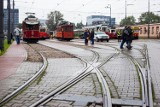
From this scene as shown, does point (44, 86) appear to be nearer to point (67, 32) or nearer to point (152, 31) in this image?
point (67, 32)

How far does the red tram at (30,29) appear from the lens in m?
39.8

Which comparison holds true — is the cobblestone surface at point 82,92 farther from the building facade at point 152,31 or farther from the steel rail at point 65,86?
the building facade at point 152,31

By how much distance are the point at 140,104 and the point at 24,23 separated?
3507 centimetres

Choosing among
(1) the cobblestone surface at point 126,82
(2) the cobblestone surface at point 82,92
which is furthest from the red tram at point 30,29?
(2) the cobblestone surface at point 82,92

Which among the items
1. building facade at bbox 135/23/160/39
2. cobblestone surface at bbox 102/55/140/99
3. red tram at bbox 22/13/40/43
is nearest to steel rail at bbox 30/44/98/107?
cobblestone surface at bbox 102/55/140/99

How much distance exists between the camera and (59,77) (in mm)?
9359

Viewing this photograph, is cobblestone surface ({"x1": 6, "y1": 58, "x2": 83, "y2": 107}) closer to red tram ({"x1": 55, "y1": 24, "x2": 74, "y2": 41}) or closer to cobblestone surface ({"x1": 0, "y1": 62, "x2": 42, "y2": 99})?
cobblestone surface ({"x1": 0, "y1": 62, "x2": 42, "y2": 99})

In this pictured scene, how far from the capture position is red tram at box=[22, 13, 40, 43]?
3978 cm

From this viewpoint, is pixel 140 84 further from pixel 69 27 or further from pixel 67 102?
pixel 69 27

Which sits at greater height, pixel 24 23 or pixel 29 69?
pixel 24 23

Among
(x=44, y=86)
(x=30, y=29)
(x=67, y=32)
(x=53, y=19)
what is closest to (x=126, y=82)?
(x=44, y=86)

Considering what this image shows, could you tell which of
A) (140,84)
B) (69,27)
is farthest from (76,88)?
(69,27)

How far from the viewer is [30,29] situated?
40625mm

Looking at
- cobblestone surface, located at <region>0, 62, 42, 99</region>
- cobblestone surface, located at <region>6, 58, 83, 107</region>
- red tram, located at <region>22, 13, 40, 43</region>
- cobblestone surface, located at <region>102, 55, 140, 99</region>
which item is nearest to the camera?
cobblestone surface, located at <region>6, 58, 83, 107</region>
